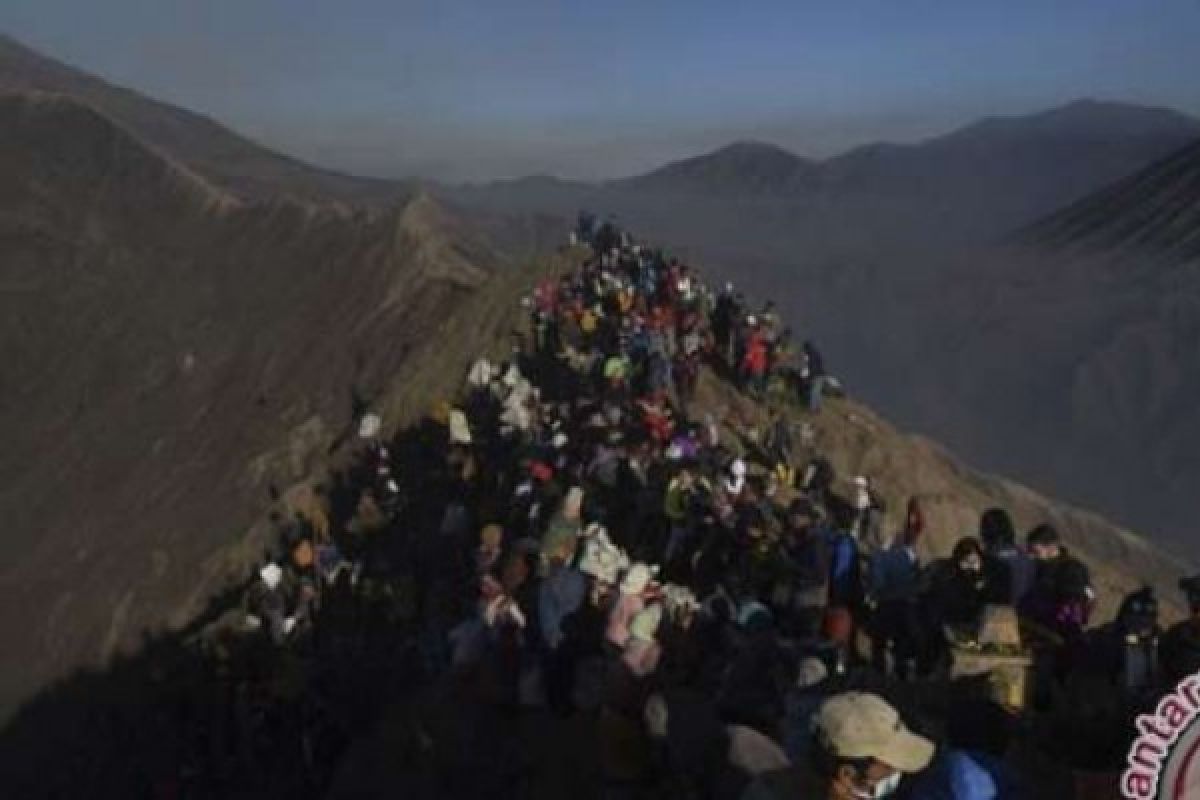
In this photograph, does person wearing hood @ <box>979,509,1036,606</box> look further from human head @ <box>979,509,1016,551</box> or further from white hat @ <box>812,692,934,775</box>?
white hat @ <box>812,692,934,775</box>

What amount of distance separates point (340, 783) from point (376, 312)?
3015 cm

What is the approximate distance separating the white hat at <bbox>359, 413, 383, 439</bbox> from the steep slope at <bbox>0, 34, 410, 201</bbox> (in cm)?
4344

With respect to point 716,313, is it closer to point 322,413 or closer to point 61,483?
point 322,413

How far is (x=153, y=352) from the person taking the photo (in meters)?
54.4

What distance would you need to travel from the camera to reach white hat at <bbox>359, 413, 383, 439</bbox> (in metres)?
30.3

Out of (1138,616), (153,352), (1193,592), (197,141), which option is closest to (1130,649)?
(1138,616)

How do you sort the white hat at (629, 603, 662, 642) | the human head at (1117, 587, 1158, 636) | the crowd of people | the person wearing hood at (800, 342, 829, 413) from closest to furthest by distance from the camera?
the crowd of people
the human head at (1117, 587, 1158, 636)
the white hat at (629, 603, 662, 642)
the person wearing hood at (800, 342, 829, 413)

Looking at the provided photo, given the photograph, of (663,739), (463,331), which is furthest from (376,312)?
(663,739)

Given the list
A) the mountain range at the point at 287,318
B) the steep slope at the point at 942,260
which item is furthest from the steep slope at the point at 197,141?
the steep slope at the point at 942,260

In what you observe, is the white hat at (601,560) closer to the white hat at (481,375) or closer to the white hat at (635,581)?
the white hat at (635,581)

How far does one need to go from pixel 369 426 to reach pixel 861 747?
25540 mm

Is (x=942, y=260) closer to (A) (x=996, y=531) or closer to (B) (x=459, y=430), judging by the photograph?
(B) (x=459, y=430)

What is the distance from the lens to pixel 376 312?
42875 mm

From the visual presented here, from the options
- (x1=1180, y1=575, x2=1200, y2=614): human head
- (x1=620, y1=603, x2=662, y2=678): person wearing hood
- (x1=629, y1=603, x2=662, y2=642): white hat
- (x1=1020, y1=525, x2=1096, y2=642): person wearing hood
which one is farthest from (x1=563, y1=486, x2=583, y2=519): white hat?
(x1=1180, y1=575, x2=1200, y2=614): human head
